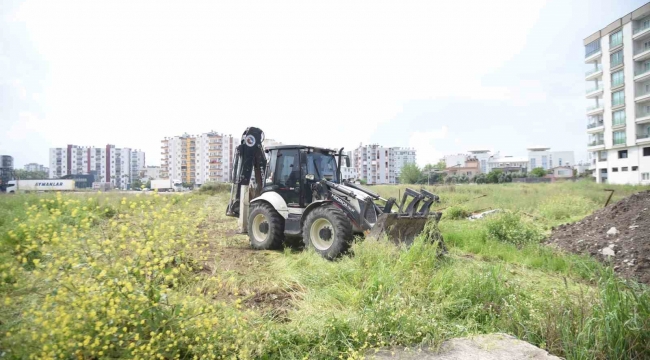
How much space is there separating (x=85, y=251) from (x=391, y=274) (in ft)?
9.82

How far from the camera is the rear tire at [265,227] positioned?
7.45m

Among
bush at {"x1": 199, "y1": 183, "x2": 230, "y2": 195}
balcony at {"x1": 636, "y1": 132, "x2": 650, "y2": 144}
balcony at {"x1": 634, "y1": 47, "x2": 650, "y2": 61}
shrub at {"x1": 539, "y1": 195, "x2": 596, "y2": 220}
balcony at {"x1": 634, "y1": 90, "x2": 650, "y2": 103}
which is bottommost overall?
shrub at {"x1": 539, "y1": 195, "x2": 596, "y2": 220}

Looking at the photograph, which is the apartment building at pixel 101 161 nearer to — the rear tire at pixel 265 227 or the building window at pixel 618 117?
the rear tire at pixel 265 227

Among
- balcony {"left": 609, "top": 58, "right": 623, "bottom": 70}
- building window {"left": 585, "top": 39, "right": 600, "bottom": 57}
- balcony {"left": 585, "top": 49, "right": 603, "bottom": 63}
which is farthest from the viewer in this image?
building window {"left": 585, "top": 39, "right": 600, "bottom": 57}

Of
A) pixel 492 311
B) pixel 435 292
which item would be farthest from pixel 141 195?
pixel 492 311

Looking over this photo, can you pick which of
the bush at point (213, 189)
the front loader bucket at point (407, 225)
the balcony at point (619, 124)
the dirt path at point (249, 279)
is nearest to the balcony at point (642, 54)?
the balcony at point (619, 124)

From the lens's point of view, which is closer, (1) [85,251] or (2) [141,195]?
(1) [85,251]

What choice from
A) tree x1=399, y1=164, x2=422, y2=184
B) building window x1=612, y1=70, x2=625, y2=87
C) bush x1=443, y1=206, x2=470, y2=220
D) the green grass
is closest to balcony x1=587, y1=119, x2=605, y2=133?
building window x1=612, y1=70, x2=625, y2=87

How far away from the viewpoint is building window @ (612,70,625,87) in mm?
38906

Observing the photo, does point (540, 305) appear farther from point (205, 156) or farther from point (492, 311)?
point (205, 156)

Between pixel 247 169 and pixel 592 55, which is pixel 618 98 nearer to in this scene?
pixel 592 55

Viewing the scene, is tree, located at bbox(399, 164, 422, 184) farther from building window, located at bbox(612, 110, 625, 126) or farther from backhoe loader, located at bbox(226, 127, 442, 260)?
backhoe loader, located at bbox(226, 127, 442, 260)

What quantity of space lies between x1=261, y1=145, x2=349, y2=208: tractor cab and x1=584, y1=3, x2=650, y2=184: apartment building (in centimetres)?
3790

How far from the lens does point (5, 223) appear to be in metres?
6.27
